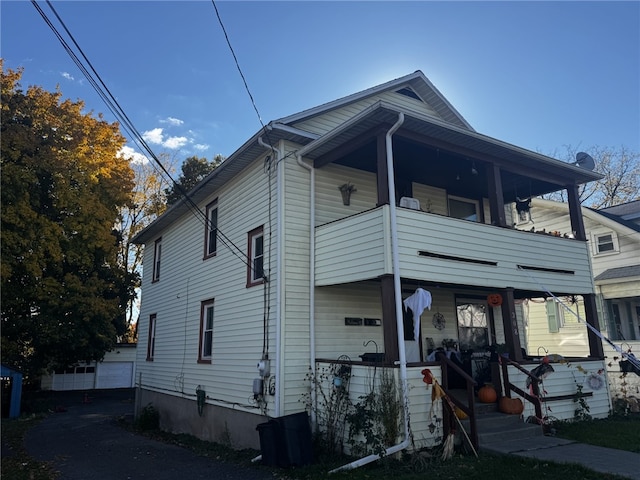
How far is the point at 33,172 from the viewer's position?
47.4 feet

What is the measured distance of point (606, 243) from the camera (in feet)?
62.8

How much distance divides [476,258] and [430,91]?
227 inches

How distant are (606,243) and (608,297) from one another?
2.52m

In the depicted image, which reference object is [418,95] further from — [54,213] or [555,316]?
[54,213]

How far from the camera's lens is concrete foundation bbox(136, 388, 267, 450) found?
10.7 metres

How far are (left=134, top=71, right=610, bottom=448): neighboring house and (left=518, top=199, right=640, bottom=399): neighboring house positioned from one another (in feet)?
21.3

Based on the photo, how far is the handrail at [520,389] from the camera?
31.9 ft

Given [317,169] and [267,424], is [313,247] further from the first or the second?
[267,424]

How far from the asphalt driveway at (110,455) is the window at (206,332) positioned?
236 cm

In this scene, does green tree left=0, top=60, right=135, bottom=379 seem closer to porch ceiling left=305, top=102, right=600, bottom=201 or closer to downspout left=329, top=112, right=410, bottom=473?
porch ceiling left=305, top=102, right=600, bottom=201

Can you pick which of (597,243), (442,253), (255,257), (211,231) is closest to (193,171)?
(211,231)

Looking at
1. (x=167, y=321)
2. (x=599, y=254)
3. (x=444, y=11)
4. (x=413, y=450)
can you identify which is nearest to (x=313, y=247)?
(x=413, y=450)

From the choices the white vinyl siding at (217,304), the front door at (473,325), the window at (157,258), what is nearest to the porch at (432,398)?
the white vinyl siding at (217,304)

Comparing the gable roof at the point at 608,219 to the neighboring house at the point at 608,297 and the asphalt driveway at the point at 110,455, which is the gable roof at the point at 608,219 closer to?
the neighboring house at the point at 608,297
